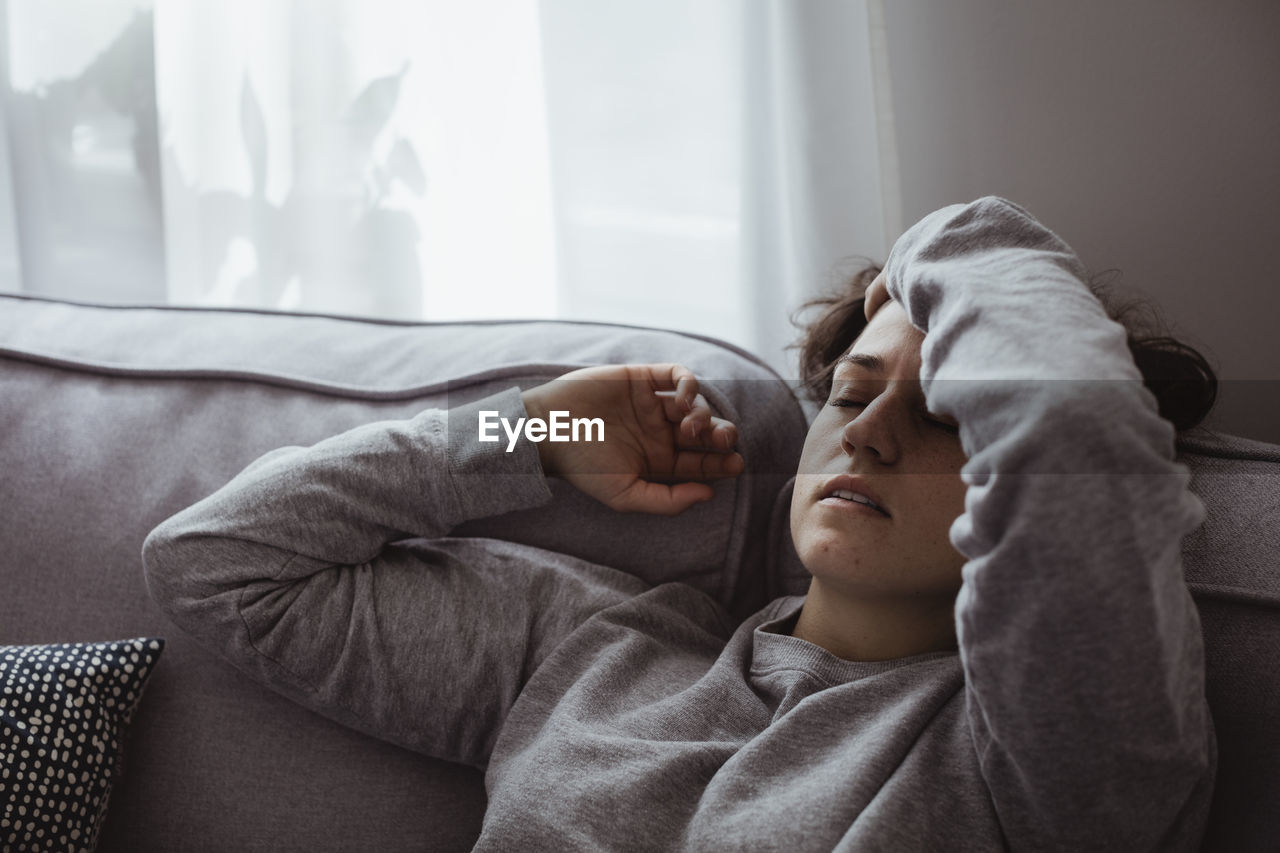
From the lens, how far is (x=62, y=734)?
900 millimetres

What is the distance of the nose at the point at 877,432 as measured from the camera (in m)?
0.87

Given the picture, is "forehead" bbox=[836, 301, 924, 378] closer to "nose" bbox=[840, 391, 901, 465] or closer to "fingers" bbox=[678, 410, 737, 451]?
"nose" bbox=[840, 391, 901, 465]

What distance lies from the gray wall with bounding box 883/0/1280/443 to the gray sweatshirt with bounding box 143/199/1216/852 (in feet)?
1.57

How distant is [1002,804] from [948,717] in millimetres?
101

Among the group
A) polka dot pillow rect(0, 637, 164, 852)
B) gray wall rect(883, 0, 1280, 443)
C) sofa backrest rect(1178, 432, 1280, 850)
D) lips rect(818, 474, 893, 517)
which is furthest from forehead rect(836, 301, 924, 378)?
polka dot pillow rect(0, 637, 164, 852)

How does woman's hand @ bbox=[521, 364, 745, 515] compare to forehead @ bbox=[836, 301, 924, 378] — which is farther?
woman's hand @ bbox=[521, 364, 745, 515]

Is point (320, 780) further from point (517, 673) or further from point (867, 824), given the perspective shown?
point (867, 824)

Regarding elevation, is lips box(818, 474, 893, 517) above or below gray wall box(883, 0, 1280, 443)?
below

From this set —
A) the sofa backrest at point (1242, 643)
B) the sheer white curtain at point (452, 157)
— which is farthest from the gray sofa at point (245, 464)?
the sheer white curtain at point (452, 157)

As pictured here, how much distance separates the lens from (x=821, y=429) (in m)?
0.96

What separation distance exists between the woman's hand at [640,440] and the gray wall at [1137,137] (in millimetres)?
543

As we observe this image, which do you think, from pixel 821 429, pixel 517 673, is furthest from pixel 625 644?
pixel 821 429

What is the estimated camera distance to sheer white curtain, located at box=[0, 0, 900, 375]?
1352 mm

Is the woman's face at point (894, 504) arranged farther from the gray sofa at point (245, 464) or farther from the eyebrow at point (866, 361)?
the gray sofa at point (245, 464)
